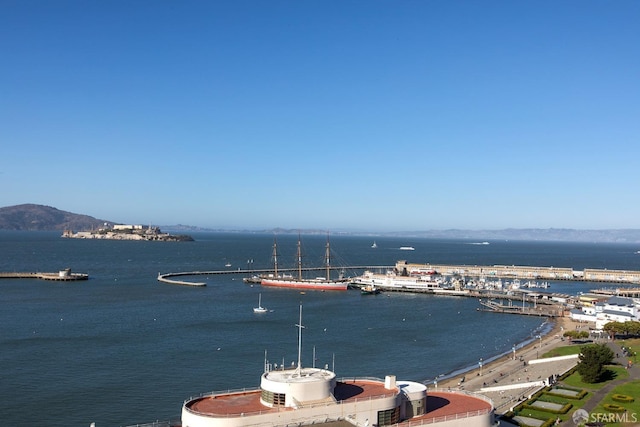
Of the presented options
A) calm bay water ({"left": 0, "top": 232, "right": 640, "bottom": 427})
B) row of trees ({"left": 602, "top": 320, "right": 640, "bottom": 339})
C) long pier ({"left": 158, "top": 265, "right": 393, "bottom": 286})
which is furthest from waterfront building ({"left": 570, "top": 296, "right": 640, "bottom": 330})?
long pier ({"left": 158, "top": 265, "right": 393, "bottom": 286})

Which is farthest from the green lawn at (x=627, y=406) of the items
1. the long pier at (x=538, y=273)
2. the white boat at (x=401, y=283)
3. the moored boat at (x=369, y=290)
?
the long pier at (x=538, y=273)

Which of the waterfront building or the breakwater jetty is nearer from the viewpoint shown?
the waterfront building

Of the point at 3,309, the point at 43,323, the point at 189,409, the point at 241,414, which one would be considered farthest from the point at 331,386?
the point at 3,309

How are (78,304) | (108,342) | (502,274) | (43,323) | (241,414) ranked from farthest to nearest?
(502,274), (78,304), (43,323), (108,342), (241,414)

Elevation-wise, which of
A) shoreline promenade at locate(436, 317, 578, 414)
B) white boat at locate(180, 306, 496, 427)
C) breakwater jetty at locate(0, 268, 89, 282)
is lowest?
shoreline promenade at locate(436, 317, 578, 414)

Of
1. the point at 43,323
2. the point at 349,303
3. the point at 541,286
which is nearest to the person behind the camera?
the point at 43,323

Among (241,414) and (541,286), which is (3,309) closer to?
(241,414)

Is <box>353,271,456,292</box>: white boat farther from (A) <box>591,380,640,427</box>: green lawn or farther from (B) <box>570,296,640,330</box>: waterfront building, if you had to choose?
(A) <box>591,380,640,427</box>: green lawn
